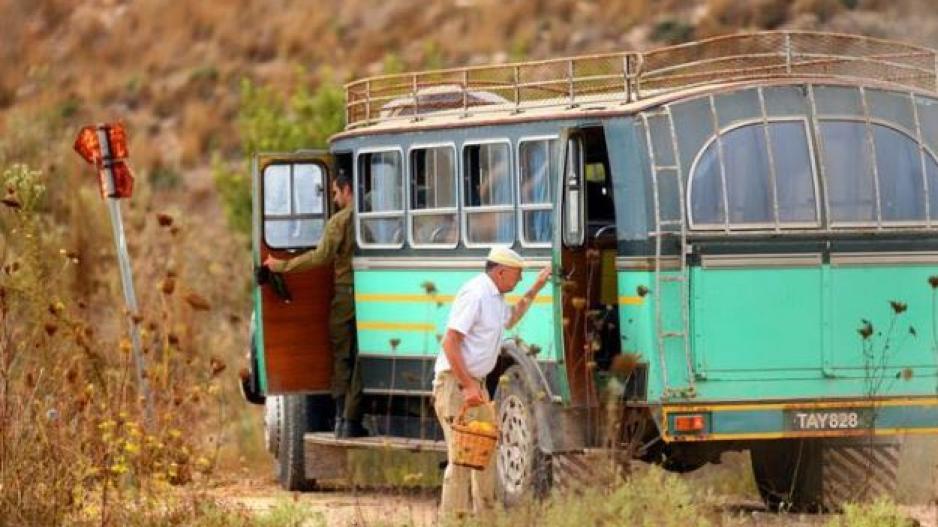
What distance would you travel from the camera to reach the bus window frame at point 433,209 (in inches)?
777

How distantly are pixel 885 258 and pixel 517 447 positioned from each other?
8.66 feet

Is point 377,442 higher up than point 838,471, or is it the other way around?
point 377,442

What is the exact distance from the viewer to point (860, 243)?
57.6 ft

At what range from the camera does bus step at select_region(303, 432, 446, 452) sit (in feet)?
64.3

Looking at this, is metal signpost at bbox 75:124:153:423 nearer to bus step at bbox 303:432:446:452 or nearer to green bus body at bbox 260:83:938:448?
bus step at bbox 303:432:446:452

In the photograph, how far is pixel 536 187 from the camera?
1864 cm

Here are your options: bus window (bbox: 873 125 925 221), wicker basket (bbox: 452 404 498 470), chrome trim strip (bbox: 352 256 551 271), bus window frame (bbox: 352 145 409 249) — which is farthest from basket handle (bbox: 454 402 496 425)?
bus window frame (bbox: 352 145 409 249)

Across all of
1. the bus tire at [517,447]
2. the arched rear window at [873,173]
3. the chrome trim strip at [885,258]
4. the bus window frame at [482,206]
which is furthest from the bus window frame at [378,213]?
the chrome trim strip at [885,258]

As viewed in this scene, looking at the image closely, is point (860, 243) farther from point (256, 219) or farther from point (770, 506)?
point (256, 219)

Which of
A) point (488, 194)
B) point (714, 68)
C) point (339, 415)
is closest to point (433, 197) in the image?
point (488, 194)

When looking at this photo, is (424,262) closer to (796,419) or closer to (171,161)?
(796,419)

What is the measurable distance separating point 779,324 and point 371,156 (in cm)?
456

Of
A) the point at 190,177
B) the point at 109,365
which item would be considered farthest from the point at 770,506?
the point at 190,177

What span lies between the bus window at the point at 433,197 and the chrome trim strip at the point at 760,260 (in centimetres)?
293
